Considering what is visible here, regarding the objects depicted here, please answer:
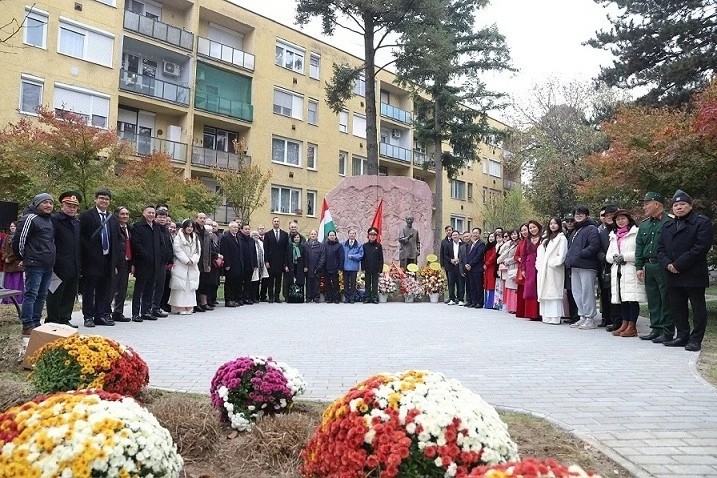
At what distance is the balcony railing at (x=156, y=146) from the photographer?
28703 mm

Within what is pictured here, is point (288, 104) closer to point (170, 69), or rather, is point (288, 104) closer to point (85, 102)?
point (170, 69)

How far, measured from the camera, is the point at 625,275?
30.1ft

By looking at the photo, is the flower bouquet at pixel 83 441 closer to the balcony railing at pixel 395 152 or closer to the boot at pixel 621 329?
the boot at pixel 621 329

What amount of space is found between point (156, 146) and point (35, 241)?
2309 centimetres

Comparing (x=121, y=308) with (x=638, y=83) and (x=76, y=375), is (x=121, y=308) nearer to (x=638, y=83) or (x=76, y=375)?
(x=76, y=375)

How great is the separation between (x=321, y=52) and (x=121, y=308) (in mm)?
32434

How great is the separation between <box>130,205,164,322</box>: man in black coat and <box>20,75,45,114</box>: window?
705 inches

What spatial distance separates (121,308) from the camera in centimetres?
1065

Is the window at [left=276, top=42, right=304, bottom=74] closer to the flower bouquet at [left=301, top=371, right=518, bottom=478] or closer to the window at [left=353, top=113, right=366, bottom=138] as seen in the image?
the window at [left=353, top=113, right=366, bottom=138]

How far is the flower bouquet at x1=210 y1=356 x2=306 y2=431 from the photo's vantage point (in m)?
3.95

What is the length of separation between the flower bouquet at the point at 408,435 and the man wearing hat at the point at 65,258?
7028mm

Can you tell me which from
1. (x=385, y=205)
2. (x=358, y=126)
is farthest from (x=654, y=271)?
(x=358, y=126)

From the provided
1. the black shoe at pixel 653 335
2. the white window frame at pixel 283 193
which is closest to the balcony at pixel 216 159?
the white window frame at pixel 283 193

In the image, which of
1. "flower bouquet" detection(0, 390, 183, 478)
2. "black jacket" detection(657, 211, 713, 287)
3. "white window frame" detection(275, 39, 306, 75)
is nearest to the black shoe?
"black jacket" detection(657, 211, 713, 287)
